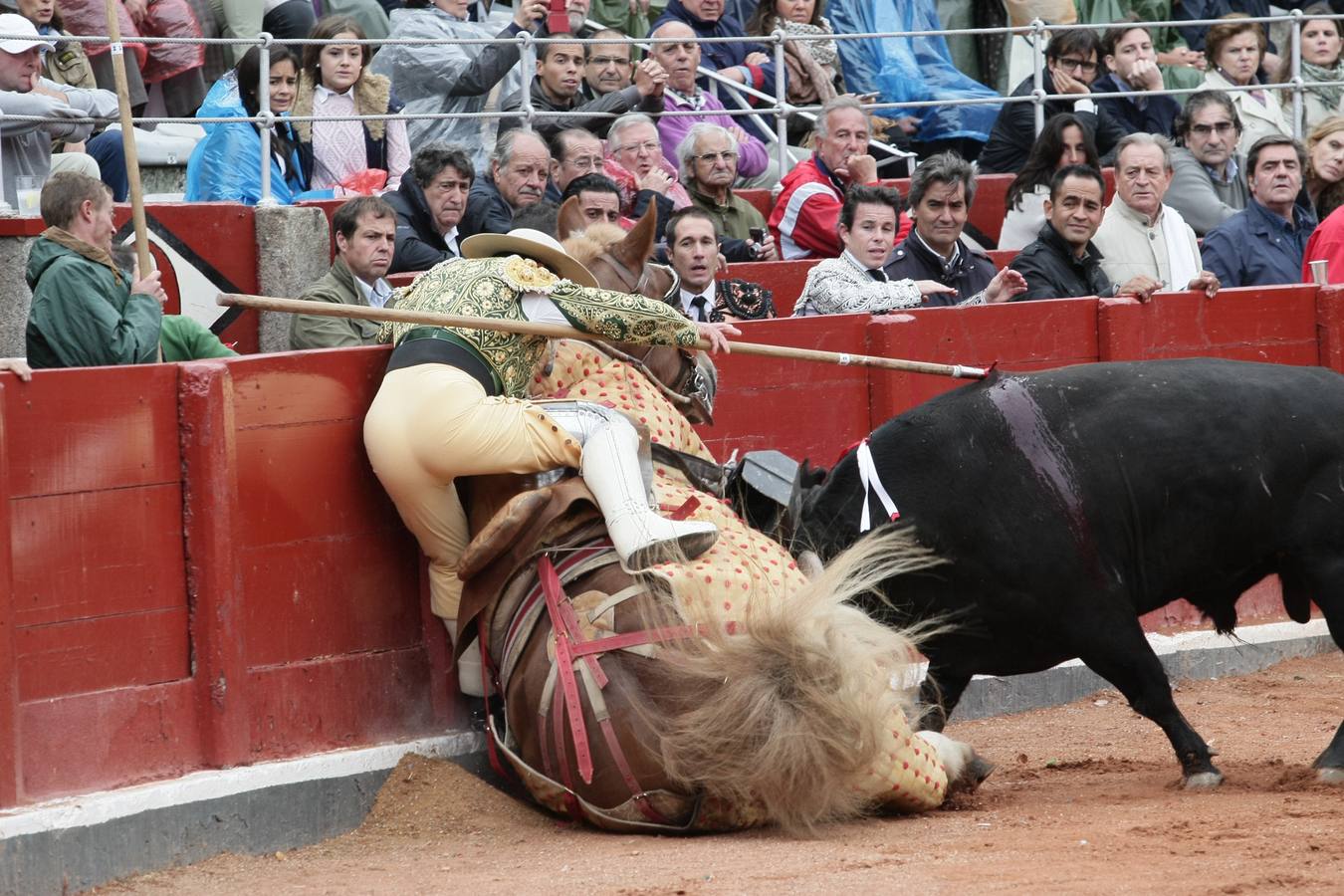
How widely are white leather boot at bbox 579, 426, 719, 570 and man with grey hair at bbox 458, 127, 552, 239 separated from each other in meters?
3.00

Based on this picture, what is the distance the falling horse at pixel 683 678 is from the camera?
202 inches

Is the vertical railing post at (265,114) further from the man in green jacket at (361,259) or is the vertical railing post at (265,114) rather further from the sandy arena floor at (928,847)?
the sandy arena floor at (928,847)

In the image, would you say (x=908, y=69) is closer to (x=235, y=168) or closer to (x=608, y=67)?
(x=608, y=67)

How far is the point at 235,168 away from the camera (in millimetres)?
8695

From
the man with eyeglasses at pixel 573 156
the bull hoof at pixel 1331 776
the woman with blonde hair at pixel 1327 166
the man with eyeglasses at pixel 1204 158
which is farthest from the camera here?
the man with eyeglasses at pixel 1204 158

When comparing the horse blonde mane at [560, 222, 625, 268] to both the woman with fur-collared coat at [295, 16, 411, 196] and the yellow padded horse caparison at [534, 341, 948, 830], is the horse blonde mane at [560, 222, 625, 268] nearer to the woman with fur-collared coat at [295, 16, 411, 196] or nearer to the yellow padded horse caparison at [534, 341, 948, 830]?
the yellow padded horse caparison at [534, 341, 948, 830]

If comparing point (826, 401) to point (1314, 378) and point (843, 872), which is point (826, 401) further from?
point (843, 872)

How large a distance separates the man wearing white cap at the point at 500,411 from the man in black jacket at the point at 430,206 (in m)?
1.99

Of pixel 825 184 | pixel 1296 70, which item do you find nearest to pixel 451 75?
pixel 825 184

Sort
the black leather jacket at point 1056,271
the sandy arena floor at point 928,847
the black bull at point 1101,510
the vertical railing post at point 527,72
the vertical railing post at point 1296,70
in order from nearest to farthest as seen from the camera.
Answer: the sandy arena floor at point 928,847 → the black bull at point 1101,510 → the black leather jacket at point 1056,271 → the vertical railing post at point 527,72 → the vertical railing post at point 1296,70

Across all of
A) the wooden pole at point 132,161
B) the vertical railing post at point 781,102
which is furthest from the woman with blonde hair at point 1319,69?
the wooden pole at point 132,161

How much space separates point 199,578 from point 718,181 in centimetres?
432

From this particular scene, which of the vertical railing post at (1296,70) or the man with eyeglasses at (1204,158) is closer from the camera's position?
the man with eyeglasses at (1204,158)

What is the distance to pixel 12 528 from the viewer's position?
4785mm
